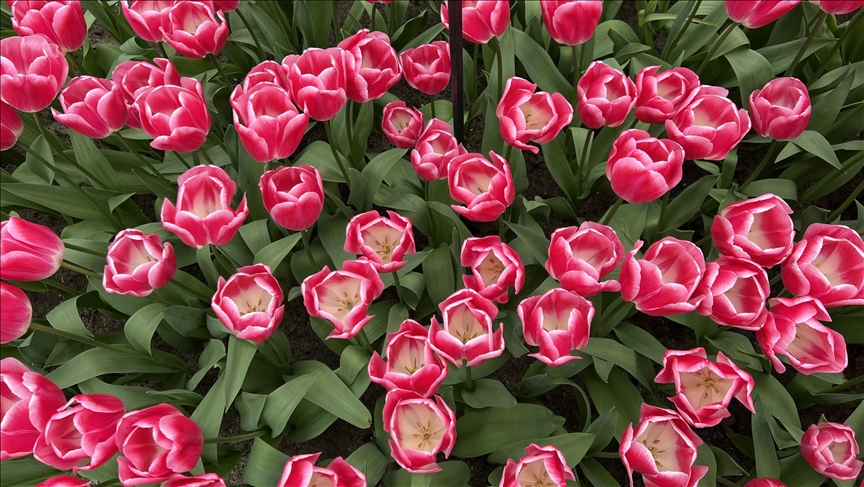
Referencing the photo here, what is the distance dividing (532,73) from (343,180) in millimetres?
612

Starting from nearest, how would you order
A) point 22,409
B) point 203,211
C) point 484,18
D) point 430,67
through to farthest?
point 22,409 < point 203,211 < point 484,18 < point 430,67

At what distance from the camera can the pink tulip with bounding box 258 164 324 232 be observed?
1.12 metres

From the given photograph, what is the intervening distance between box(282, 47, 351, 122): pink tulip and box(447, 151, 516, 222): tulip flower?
28 centimetres

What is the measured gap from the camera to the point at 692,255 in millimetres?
1047

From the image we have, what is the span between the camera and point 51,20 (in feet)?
4.52

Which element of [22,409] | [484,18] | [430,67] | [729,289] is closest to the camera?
[22,409]

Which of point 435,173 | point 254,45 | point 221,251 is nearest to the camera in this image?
point 435,173

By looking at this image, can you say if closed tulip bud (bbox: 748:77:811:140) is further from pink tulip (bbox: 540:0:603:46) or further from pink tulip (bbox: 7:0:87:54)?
pink tulip (bbox: 7:0:87:54)

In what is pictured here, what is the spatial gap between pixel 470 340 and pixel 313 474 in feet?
1.21

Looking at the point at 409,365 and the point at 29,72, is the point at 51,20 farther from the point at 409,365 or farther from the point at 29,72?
the point at 409,365

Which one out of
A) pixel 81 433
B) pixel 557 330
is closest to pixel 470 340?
pixel 557 330

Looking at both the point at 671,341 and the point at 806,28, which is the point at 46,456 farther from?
the point at 806,28

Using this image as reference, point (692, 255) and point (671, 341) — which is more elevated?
point (692, 255)

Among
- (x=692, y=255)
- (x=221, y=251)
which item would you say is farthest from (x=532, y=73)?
(x=221, y=251)
